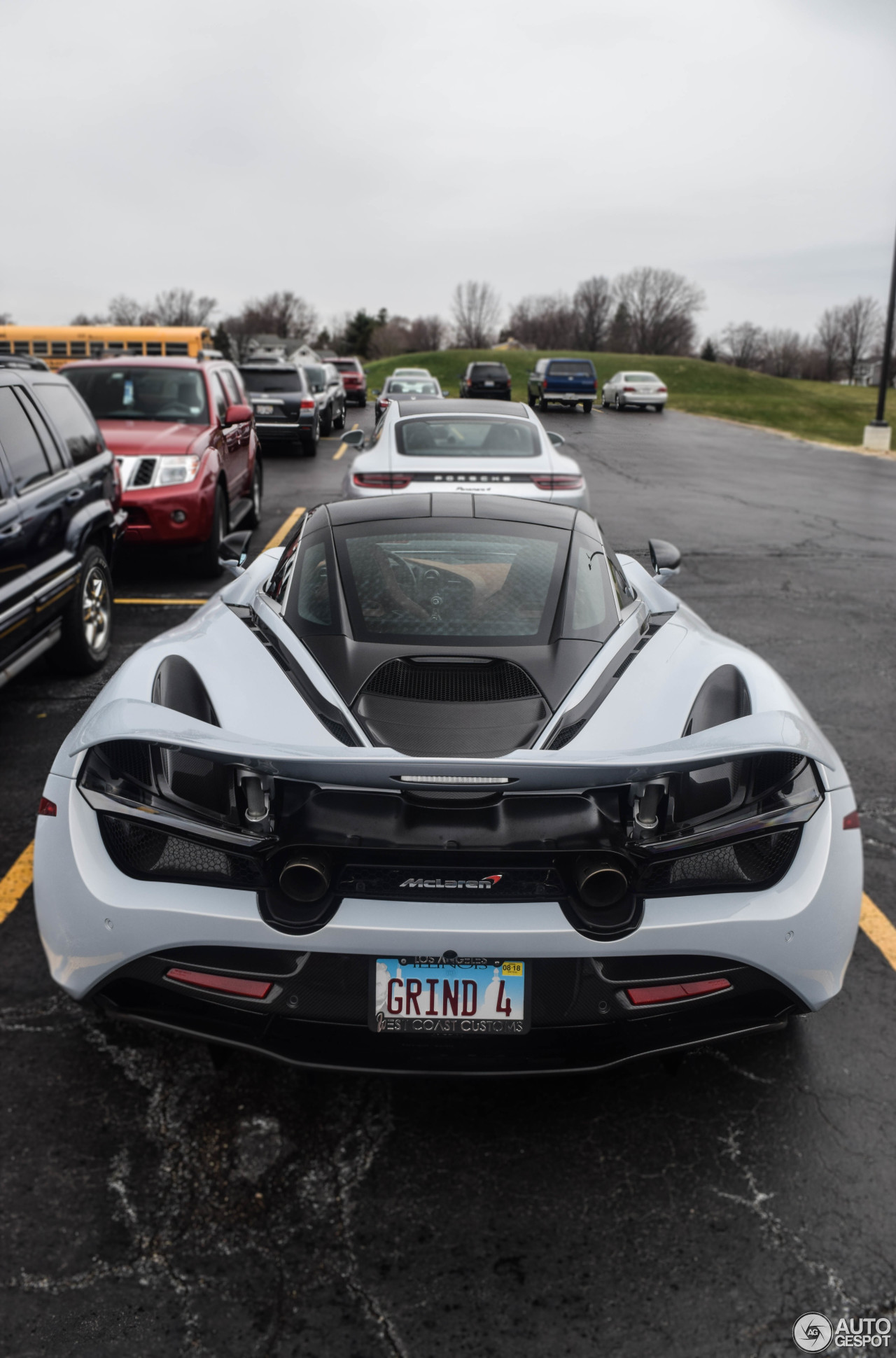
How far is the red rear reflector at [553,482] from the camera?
9.00m

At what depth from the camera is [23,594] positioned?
5.40 meters

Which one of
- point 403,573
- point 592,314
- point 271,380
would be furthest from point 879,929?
point 592,314

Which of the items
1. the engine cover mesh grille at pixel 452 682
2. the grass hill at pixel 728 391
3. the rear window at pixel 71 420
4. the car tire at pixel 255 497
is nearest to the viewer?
the engine cover mesh grille at pixel 452 682

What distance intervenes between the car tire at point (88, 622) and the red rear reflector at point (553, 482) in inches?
149

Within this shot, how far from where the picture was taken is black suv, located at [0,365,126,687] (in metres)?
5.36

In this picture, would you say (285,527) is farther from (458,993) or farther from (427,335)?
(427,335)

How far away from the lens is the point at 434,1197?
2.45 m

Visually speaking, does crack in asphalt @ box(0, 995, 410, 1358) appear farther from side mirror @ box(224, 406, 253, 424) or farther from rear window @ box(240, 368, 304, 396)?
rear window @ box(240, 368, 304, 396)

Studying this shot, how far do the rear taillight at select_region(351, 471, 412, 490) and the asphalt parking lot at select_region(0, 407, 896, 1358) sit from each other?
595 cm

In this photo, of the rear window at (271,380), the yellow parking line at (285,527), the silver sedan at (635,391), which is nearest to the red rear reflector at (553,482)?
the yellow parking line at (285,527)

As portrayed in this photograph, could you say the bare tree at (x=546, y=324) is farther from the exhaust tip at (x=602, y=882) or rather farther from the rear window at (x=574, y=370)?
the exhaust tip at (x=602, y=882)

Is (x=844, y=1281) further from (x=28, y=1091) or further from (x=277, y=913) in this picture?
(x=28, y=1091)

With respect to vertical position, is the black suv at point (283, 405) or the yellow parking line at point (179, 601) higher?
the black suv at point (283, 405)

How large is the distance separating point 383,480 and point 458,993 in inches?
278
